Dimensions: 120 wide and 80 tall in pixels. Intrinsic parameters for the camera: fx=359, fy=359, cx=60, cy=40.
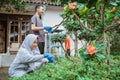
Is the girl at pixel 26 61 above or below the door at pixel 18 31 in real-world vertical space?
above

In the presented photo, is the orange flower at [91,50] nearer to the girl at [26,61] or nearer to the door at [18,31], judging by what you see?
the girl at [26,61]

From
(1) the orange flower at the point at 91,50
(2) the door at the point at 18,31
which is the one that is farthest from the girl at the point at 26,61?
(2) the door at the point at 18,31

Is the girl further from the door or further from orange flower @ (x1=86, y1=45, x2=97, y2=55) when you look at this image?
the door

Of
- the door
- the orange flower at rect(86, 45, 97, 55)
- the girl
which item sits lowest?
the door

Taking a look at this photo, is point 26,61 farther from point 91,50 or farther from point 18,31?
point 18,31

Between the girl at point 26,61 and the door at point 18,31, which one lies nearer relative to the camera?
the girl at point 26,61

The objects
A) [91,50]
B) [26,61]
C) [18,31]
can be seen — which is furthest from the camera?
[18,31]

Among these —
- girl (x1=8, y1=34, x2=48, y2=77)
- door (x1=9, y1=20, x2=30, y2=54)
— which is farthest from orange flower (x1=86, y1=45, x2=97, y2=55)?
door (x1=9, y1=20, x2=30, y2=54)

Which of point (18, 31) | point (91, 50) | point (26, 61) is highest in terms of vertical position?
point (91, 50)

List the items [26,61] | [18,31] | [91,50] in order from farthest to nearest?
[18,31]
[26,61]
[91,50]

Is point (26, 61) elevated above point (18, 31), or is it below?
above

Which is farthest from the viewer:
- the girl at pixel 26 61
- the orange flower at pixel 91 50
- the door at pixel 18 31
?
the door at pixel 18 31

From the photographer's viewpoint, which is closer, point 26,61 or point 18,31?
point 26,61

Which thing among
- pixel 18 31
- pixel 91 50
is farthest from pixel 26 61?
pixel 18 31
